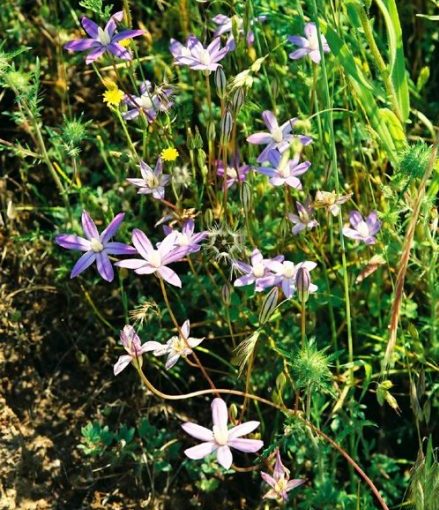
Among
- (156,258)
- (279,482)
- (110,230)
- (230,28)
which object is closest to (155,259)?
(156,258)

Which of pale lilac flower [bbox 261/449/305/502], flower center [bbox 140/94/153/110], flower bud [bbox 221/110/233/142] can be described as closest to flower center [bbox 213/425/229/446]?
pale lilac flower [bbox 261/449/305/502]

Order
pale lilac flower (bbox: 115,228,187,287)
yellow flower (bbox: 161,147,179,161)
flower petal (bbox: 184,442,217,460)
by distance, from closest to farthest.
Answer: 1. flower petal (bbox: 184,442,217,460)
2. pale lilac flower (bbox: 115,228,187,287)
3. yellow flower (bbox: 161,147,179,161)

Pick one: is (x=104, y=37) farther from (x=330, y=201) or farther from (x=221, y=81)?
(x=330, y=201)

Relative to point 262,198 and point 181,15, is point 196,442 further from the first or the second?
point 181,15

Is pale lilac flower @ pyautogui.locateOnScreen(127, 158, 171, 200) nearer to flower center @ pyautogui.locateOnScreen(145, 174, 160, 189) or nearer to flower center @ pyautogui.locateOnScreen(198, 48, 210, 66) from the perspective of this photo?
flower center @ pyautogui.locateOnScreen(145, 174, 160, 189)

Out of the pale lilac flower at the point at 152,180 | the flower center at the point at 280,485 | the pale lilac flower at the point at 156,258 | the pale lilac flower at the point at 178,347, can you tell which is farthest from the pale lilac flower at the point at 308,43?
the flower center at the point at 280,485

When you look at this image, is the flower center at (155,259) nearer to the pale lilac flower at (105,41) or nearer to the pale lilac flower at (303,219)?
the pale lilac flower at (303,219)

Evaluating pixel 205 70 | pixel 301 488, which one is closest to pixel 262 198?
pixel 205 70
